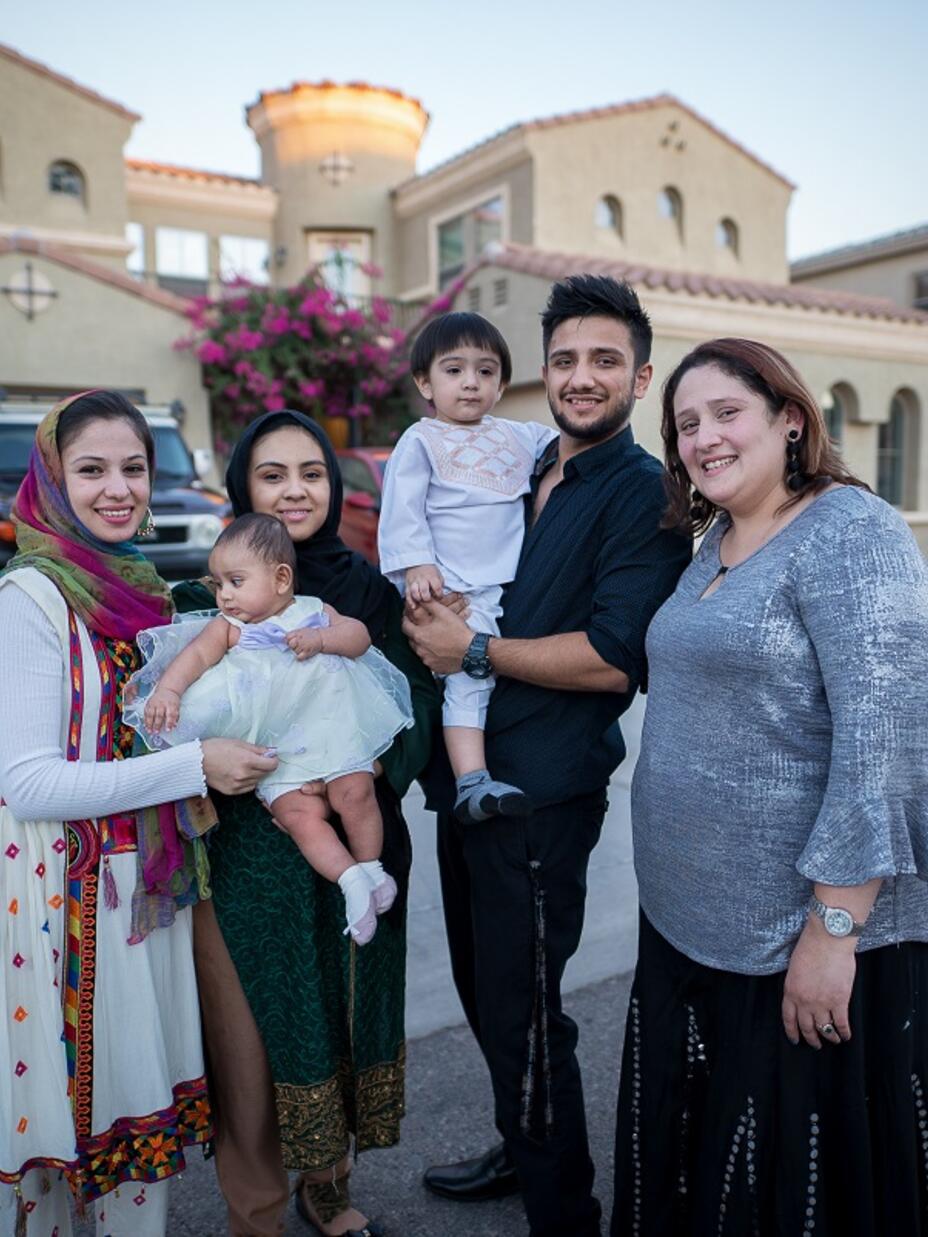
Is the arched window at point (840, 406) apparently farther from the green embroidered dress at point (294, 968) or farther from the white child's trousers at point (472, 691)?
the green embroidered dress at point (294, 968)

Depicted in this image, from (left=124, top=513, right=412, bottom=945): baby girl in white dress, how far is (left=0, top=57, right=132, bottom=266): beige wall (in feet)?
54.9

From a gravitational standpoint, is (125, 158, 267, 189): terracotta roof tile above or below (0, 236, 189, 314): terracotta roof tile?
above

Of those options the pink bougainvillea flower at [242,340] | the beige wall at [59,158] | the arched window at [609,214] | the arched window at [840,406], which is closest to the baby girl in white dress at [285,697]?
the arched window at [840,406]

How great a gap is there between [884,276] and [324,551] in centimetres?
2189

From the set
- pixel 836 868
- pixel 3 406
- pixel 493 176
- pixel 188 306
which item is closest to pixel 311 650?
pixel 836 868

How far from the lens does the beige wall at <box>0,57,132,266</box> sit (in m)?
16.1

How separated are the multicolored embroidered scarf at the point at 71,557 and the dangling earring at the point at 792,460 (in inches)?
53.1

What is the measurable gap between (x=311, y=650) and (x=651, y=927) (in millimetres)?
953

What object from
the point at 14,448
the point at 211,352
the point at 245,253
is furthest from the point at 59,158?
the point at 14,448

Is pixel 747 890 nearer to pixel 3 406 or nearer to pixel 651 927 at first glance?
pixel 651 927

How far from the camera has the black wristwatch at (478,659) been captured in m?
2.32

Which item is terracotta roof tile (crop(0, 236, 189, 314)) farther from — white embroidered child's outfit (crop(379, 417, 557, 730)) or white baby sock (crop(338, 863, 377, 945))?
white baby sock (crop(338, 863, 377, 945))

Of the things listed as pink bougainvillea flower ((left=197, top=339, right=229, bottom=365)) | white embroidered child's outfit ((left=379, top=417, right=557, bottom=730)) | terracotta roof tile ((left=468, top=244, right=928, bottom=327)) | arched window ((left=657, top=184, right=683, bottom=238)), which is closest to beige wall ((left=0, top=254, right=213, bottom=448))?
pink bougainvillea flower ((left=197, top=339, right=229, bottom=365))

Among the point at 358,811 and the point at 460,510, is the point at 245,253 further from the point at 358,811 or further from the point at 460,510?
the point at 358,811
